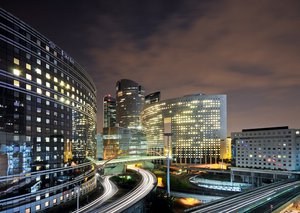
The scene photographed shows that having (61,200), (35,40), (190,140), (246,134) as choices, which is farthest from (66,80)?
(190,140)

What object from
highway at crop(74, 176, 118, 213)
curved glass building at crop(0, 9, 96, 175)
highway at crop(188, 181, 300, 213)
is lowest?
highway at crop(74, 176, 118, 213)

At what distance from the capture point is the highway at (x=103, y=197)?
5483cm

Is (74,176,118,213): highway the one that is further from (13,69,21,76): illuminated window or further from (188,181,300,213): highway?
(13,69,21,76): illuminated window

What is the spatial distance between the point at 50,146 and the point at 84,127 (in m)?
22.9

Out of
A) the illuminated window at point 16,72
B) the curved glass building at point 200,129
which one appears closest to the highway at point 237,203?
Answer: the illuminated window at point 16,72

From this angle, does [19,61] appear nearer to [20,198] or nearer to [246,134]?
[20,198]

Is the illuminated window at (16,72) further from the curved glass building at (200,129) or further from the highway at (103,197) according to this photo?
the curved glass building at (200,129)

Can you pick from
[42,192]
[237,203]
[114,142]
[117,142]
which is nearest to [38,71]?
[42,192]

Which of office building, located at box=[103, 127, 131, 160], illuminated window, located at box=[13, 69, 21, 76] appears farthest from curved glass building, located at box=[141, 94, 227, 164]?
illuminated window, located at box=[13, 69, 21, 76]

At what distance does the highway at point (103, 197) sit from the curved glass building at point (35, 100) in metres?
13.6

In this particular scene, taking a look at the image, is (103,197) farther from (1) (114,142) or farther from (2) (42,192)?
(1) (114,142)

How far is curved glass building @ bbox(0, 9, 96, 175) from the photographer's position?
51312 millimetres

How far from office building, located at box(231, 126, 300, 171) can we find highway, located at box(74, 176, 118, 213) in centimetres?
6527

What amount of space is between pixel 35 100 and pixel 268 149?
9825cm
